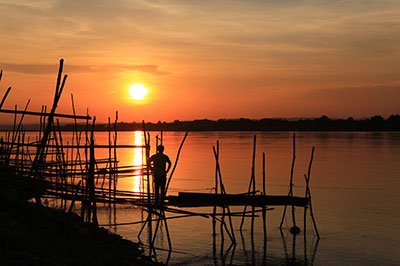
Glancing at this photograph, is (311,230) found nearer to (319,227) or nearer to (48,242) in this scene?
(319,227)

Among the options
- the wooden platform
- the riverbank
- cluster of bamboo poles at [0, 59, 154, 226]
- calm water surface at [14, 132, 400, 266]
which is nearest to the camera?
the riverbank

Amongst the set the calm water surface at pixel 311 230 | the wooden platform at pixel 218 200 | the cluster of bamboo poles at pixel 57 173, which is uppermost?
the cluster of bamboo poles at pixel 57 173

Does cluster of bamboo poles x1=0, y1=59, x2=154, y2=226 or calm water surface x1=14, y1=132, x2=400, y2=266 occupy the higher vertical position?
cluster of bamboo poles x1=0, y1=59, x2=154, y2=226

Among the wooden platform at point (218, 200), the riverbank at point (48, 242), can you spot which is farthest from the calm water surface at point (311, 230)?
the riverbank at point (48, 242)

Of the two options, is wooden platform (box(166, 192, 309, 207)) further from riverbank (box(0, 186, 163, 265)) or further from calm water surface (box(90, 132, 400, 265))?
riverbank (box(0, 186, 163, 265))

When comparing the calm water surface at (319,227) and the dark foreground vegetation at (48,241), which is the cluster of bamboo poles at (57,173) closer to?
the dark foreground vegetation at (48,241)

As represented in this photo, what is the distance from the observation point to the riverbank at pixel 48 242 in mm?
7168

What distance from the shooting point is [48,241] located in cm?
834

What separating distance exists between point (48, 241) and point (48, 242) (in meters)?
0.12

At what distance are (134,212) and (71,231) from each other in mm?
8621

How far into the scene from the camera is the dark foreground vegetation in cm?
718

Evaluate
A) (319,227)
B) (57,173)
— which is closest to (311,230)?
(319,227)

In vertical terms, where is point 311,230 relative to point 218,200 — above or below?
below

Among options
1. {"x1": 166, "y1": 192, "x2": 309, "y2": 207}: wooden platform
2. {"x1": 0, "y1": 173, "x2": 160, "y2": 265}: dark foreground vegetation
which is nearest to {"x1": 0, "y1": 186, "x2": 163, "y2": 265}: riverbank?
{"x1": 0, "y1": 173, "x2": 160, "y2": 265}: dark foreground vegetation
